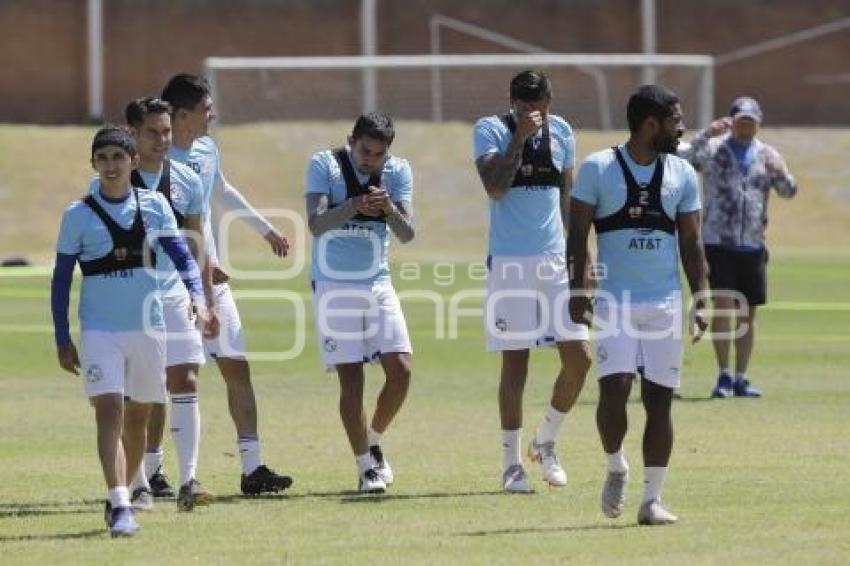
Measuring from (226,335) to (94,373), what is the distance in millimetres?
2131

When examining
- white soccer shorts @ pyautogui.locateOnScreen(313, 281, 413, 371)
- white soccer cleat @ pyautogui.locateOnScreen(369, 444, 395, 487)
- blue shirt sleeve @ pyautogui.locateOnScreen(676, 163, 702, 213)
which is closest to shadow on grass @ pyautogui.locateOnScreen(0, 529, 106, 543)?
white soccer cleat @ pyautogui.locateOnScreen(369, 444, 395, 487)

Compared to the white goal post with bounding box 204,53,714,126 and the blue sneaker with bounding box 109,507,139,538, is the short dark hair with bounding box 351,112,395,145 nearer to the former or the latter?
the blue sneaker with bounding box 109,507,139,538

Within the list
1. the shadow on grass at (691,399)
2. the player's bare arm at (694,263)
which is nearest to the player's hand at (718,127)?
the shadow on grass at (691,399)

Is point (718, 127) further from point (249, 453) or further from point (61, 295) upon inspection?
point (61, 295)

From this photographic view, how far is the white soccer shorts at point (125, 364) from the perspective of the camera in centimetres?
1131

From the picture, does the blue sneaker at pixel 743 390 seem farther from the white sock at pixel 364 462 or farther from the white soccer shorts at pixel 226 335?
the white soccer shorts at pixel 226 335

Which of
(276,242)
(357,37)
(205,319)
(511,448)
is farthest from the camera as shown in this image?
(357,37)

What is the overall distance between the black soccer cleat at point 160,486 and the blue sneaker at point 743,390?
6.85m

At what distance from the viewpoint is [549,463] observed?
13.2 m

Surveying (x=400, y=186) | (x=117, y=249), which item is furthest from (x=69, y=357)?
(x=400, y=186)

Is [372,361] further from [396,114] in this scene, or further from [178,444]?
[396,114]

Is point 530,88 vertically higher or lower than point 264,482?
higher

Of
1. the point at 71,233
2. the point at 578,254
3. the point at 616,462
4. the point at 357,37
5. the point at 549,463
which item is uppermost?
the point at 357,37

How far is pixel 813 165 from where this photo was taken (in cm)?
4709
